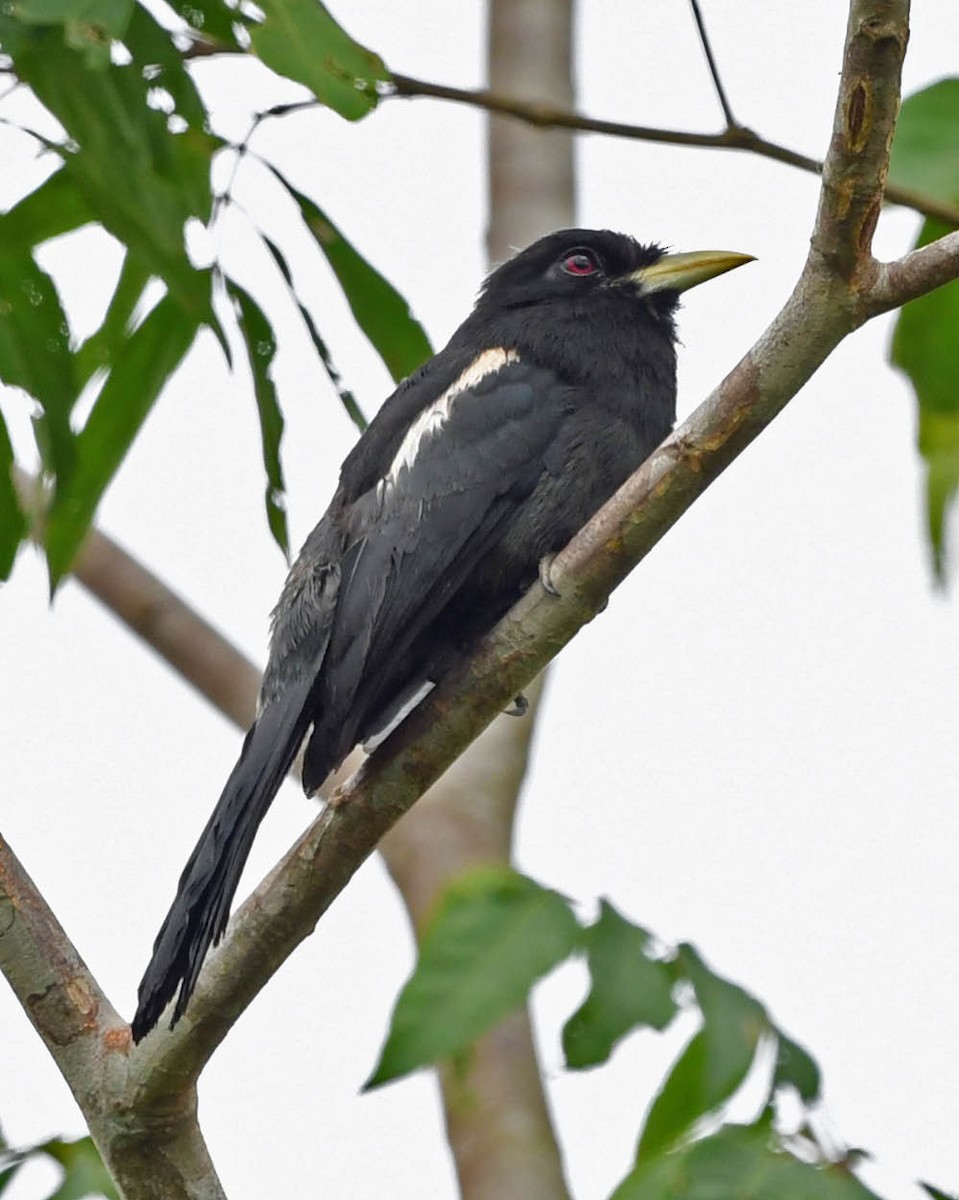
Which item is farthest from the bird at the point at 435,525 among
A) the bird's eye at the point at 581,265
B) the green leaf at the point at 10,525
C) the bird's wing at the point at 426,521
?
the green leaf at the point at 10,525

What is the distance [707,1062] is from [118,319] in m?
1.87

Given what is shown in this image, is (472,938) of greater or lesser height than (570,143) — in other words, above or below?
below

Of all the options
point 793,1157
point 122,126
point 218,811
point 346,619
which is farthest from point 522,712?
point 122,126

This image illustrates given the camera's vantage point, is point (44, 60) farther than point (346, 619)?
No

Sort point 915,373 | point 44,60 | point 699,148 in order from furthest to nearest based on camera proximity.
→ point 699,148 → point 915,373 → point 44,60

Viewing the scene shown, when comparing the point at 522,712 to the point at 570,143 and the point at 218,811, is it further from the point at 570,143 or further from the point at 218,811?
the point at 570,143

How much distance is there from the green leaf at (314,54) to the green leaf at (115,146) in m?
0.22

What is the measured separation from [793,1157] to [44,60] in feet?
6.76

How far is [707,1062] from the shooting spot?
3205 millimetres

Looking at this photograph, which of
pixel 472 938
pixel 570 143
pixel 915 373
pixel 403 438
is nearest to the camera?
pixel 472 938

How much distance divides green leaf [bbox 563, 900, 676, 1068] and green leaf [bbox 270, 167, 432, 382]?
1295 mm

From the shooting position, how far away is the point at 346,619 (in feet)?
12.8

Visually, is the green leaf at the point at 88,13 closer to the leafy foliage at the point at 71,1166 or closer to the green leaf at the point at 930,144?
the green leaf at the point at 930,144

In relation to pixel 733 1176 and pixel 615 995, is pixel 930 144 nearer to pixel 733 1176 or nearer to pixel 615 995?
pixel 615 995
